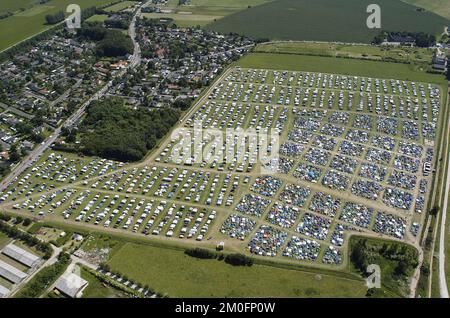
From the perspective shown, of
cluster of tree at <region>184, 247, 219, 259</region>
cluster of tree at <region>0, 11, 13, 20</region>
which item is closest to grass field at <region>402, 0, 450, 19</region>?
cluster of tree at <region>184, 247, 219, 259</region>

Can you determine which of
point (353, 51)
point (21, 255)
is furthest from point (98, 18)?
point (21, 255)

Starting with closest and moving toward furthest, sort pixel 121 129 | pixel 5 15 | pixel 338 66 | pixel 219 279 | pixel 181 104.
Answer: pixel 219 279
pixel 121 129
pixel 181 104
pixel 338 66
pixel 5 15

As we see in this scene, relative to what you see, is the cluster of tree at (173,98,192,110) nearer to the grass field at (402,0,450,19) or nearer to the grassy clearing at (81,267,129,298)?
the grassy clearing at (81,267,129,298)

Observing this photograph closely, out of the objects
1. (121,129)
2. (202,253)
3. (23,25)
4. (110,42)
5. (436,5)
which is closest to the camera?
(202,253)

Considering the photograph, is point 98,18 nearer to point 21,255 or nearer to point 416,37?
point 416,37

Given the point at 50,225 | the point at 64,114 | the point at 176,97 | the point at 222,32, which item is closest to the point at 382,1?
the point at 222,32

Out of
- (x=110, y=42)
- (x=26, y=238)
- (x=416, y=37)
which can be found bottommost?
(x=26, y=238)

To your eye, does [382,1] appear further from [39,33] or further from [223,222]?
[223,222]
